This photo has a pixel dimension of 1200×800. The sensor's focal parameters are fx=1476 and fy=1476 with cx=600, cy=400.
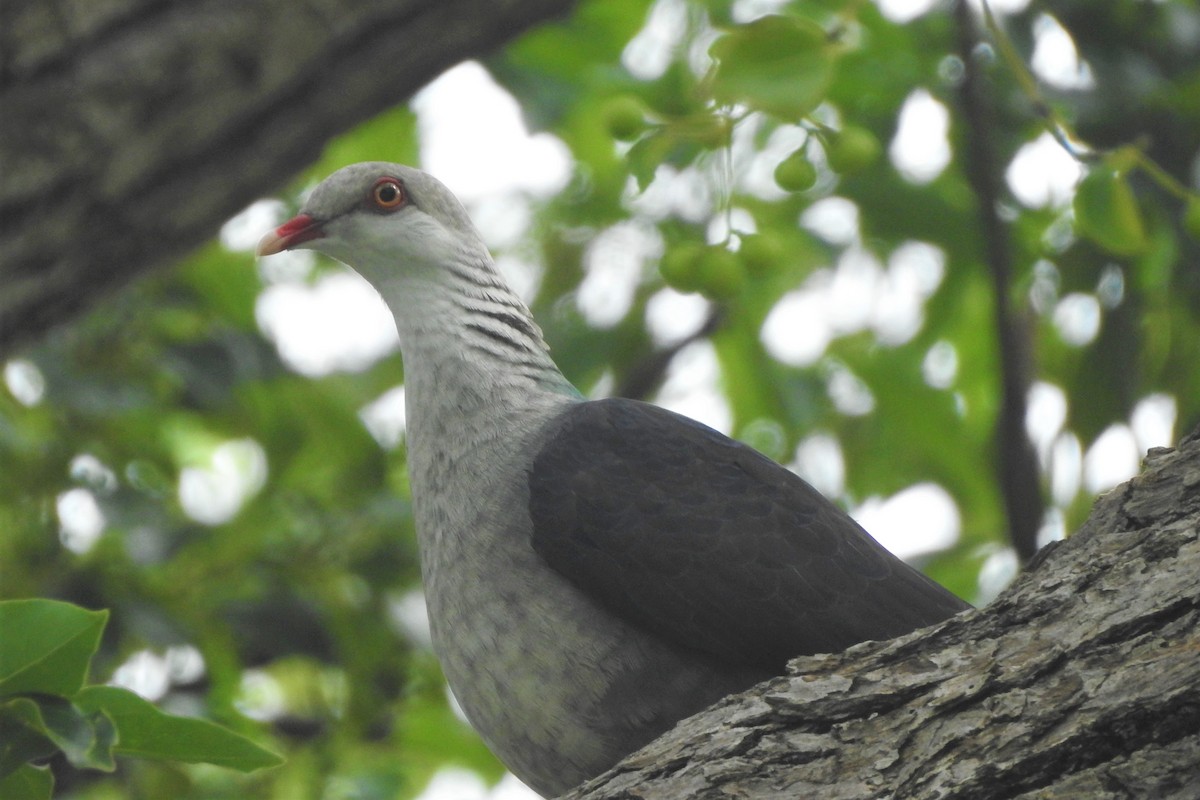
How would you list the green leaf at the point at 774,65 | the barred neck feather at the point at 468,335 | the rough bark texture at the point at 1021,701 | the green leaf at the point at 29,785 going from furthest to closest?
the barred neck feather at the point at 468,335 < the green leaf at the point at 774,65 < the green leaf at the point at 29,785 < the rough bark texture at the point at 1021,701

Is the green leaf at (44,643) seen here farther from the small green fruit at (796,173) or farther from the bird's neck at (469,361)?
the small green fruit at (796,173)

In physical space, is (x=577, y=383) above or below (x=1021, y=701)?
above

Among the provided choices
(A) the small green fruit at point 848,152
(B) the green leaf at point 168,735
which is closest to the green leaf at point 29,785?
(B) the green leaf at point 168,735

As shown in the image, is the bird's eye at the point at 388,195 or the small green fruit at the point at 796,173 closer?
the small green fruit at the point at 796,173

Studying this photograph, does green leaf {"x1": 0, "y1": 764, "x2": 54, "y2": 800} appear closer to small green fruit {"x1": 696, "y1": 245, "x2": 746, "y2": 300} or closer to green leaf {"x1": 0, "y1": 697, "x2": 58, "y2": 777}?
green leaf {"x1": 0, "y1": 697, "x2": 58, "y2": 777}

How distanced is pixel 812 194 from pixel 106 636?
3.10 metres

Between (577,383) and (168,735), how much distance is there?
10.5ft

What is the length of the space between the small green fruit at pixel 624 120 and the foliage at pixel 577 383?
0.62 meters

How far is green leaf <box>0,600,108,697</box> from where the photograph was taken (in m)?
2.62

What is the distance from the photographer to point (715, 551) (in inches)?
138

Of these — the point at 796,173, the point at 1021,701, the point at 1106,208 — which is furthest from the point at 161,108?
the point at 1021,701

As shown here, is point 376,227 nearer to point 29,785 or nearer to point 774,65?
point 774,65

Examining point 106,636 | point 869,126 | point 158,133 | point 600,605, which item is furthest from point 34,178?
point 869,126

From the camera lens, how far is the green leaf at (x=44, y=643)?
262cm
